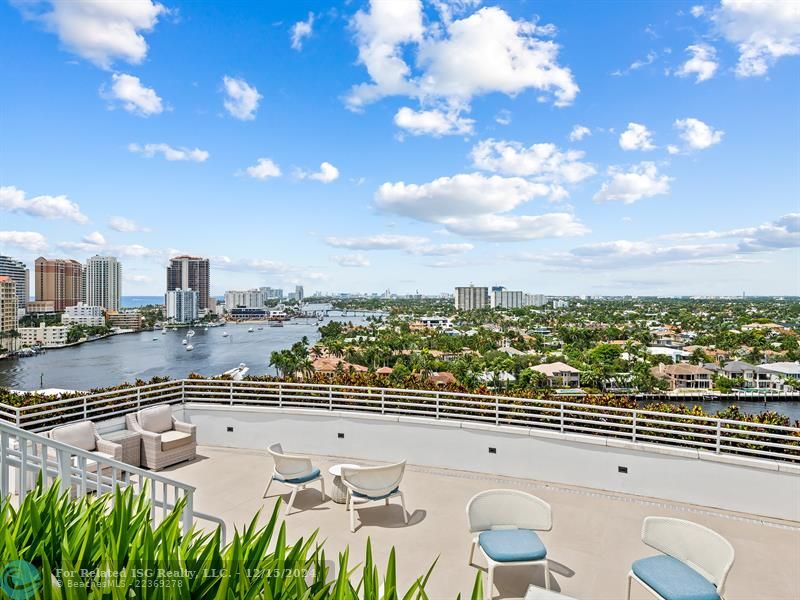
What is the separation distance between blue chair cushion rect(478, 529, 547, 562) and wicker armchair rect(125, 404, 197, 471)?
4641 mm

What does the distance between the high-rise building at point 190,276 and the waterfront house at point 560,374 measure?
88.9 meters

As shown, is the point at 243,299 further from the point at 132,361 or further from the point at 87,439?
the point at 87,439

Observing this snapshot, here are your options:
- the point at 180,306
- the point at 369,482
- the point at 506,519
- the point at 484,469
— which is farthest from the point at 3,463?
the point at 180,306

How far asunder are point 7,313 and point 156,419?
75.5 meters

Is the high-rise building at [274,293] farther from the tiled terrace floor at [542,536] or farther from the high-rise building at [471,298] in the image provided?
the tiled terrace floor at [542,536]

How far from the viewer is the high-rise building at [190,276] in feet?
363

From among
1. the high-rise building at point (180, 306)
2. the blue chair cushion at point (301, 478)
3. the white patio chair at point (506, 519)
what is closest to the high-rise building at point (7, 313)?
the high-rise building at point (180, 306)

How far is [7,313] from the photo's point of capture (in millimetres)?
62375

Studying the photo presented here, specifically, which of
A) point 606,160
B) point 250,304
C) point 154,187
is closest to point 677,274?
point 606,160

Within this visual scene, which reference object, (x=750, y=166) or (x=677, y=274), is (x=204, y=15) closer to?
(x=750, y=166)

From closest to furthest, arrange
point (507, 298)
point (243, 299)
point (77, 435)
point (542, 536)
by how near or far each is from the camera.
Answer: point (542, 536) < point (77, 435) < point (243, 299) < point (507, 298)

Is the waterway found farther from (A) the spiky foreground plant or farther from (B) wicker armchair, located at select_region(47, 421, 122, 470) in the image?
(A) the spiky foreground plant

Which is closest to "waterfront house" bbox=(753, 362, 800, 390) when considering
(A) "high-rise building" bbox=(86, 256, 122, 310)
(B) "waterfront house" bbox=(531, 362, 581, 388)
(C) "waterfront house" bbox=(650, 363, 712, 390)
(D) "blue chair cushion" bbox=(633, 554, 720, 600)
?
(C) "waterfront house" bbox=(650, 363, 712, 390)

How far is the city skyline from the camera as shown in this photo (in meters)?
10.3
